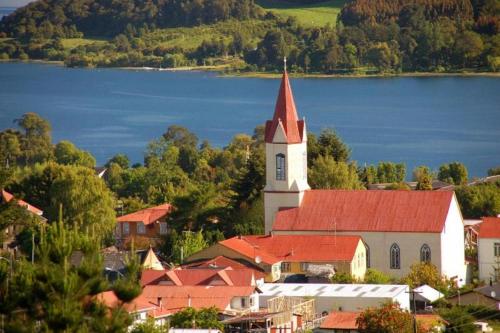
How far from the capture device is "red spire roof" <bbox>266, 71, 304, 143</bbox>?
1722 inches

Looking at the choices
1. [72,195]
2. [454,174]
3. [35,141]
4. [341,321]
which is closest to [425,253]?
[341,321]

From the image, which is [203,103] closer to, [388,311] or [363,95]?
[363,95]

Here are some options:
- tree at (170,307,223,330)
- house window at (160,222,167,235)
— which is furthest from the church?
tree at (170,307,223,330)

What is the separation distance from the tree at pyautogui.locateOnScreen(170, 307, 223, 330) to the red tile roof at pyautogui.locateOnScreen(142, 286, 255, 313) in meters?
1.15

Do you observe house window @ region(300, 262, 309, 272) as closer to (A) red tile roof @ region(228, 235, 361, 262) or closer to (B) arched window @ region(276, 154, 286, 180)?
(A) red tile roof @ region(228, 235, 361, 262)

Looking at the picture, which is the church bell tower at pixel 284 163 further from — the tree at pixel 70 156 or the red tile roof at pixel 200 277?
the tree at pixel 70 156

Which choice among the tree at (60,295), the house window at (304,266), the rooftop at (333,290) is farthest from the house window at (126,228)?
the tree at (60,295)

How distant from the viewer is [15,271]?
25141 mm

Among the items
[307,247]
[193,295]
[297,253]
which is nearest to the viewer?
[193,295]

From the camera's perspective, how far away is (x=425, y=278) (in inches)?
1602

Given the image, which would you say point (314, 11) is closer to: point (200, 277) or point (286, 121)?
point (286, 121)

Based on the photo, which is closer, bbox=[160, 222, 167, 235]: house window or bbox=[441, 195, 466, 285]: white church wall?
bbox=[441, 195, 466, 285]: white church wall

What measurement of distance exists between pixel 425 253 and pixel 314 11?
15455 cm

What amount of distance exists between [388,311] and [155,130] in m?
85.7
